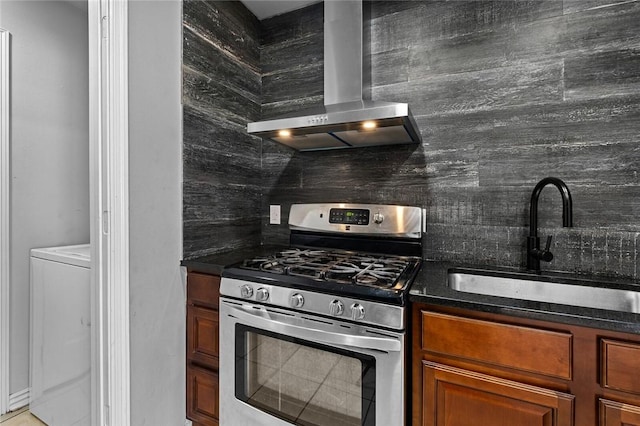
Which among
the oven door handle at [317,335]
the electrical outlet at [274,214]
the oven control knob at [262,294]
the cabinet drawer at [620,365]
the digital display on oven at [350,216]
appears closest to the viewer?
the cabinet drawer at [620,365]

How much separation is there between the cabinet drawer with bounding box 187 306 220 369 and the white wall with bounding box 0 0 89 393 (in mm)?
703

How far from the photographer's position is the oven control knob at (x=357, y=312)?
112cm

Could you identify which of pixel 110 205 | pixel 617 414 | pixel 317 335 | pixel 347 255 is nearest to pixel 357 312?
pixel 317 335

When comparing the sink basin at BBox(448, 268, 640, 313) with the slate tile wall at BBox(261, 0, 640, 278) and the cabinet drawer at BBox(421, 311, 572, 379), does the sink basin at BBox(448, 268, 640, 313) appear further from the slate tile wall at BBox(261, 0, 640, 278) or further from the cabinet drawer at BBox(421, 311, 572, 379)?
the cabinet drawer at BBox(421, 311, 572, 379)

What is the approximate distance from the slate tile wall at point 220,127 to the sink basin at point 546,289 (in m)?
1.27

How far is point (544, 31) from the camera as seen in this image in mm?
1479

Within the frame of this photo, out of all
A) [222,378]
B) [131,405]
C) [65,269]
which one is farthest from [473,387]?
[65,269]

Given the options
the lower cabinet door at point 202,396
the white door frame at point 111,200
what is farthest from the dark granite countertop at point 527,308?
the white door frame at point 111,200

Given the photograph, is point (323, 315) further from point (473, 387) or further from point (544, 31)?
point (544, 31)

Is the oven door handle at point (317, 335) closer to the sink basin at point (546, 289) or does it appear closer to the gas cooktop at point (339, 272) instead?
the gas cooktop at point (339, 272)

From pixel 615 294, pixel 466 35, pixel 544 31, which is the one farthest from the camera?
pixel 466 35

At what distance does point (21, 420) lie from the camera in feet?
5.14

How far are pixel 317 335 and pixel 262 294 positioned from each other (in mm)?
290

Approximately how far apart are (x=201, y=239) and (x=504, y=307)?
1431 millimetres
